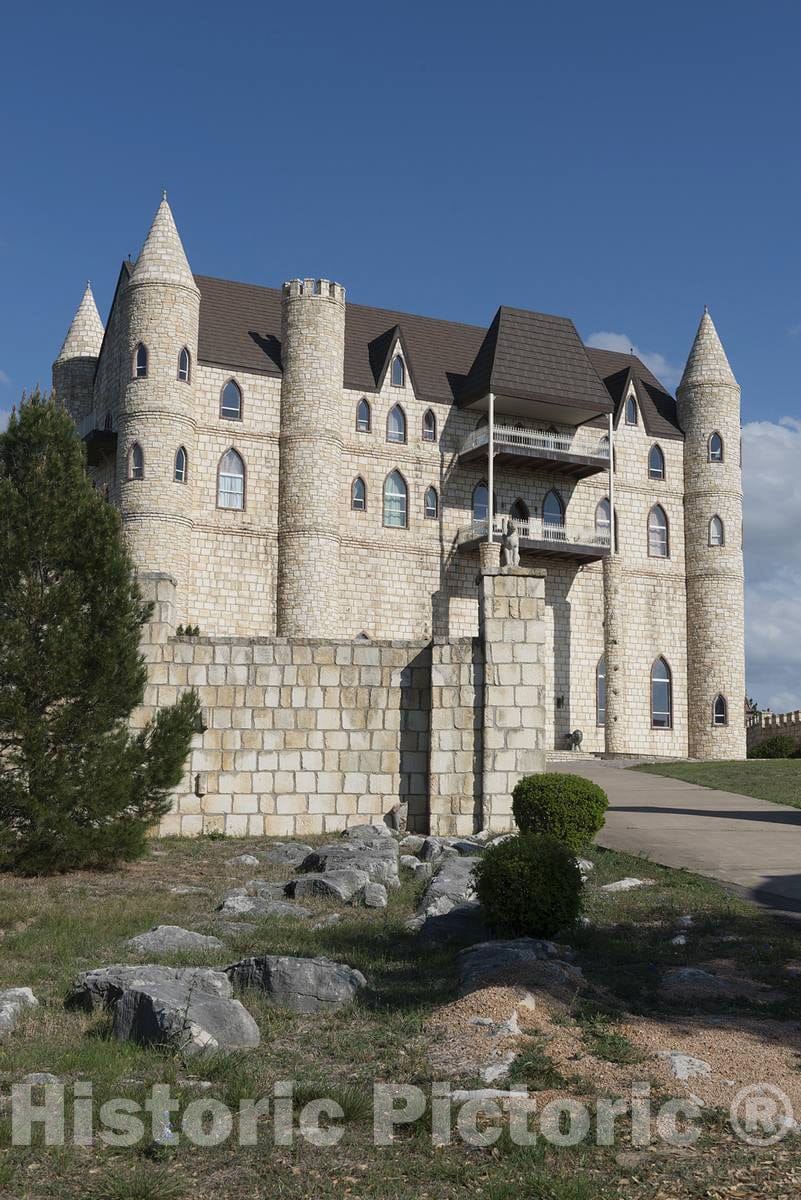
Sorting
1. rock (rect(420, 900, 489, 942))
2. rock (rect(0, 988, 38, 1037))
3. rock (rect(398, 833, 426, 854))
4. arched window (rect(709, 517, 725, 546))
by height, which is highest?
arched window (rect(709, 517, 725, 546))

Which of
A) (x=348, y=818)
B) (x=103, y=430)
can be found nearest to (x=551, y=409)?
(x=103, y=430)

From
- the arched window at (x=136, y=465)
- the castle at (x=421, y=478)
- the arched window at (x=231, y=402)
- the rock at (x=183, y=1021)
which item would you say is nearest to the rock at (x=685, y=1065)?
the rock at (x=183, y=1021)

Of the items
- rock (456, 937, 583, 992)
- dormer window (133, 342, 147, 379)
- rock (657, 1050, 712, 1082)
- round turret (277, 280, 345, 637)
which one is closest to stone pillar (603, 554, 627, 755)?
round turret (277, 280, 345, 637)

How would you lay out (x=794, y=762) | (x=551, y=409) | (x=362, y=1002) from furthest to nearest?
(x=551, y=409), (x=794, y=762), (x=362, y=1002)

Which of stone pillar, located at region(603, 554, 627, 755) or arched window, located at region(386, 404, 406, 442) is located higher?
arched window, located at region(386, 404, 406, 442)

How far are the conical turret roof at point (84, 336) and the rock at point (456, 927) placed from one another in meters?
33.3

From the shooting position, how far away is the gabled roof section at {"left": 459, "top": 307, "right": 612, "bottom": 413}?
37.7m

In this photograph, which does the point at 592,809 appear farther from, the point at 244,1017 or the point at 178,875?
the point at 244,1017

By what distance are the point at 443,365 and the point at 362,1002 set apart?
1346 inches

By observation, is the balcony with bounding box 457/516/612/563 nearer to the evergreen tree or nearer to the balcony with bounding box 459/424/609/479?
the balcony with bounding box 459/424/609/479

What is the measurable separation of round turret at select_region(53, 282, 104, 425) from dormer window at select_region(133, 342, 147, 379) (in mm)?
5698

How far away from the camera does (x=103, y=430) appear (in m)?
34.9

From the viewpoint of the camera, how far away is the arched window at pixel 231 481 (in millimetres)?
34844

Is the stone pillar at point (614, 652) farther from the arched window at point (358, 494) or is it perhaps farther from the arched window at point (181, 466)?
the arched window at point (181, 466)
